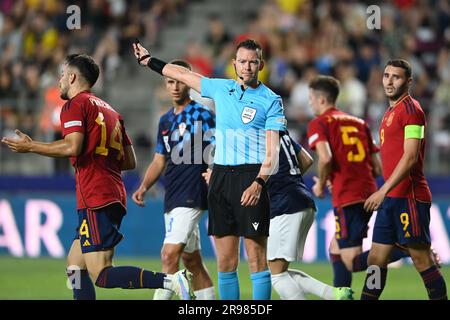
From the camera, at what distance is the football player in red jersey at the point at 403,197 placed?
9.16m

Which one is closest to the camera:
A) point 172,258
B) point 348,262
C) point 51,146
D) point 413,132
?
point 51,146

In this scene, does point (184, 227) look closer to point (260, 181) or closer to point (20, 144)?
point (260, 181)

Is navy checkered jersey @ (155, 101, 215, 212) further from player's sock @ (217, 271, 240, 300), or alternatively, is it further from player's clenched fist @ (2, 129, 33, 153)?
player's clenched fist @ (2, 129, 33, 153)

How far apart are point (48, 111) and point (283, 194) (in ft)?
29.9

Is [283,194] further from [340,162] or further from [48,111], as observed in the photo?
[48,111]

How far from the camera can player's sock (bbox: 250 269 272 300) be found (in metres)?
8.87

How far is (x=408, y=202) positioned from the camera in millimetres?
9242

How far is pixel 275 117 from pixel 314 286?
1.79 m

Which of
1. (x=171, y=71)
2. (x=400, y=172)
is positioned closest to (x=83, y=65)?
(x=171, y=71)

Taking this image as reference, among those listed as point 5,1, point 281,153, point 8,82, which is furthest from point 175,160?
point 5,1

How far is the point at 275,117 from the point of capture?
341 inches

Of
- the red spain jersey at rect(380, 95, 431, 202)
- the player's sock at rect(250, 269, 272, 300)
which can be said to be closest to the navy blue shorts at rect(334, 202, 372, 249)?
the red spain jersey at rect(380, 95, 431, 202)
